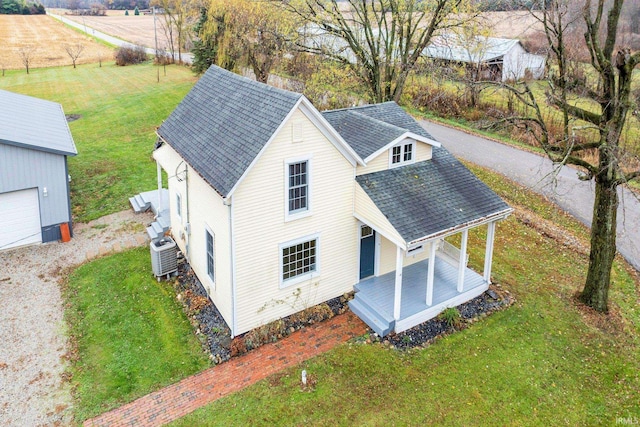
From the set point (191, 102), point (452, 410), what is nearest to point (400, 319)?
point (452, 410)

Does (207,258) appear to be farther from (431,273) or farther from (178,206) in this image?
(431,273)

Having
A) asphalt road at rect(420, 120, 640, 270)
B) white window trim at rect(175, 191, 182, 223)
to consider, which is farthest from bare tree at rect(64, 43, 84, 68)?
white window trim at rect(175, 191, 182, 223)

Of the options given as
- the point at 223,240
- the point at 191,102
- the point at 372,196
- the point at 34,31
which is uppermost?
the point at 34,31

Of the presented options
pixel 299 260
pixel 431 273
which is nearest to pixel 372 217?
pixel 431 273

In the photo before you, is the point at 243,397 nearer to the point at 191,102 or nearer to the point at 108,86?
the point at 191,102

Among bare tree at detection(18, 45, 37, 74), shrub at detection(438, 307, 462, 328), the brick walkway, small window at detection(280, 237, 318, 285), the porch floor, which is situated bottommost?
the brick walkway

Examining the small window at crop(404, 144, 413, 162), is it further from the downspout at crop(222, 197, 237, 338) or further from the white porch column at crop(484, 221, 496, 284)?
the downspout at crop(222, 197, 237, 338)
